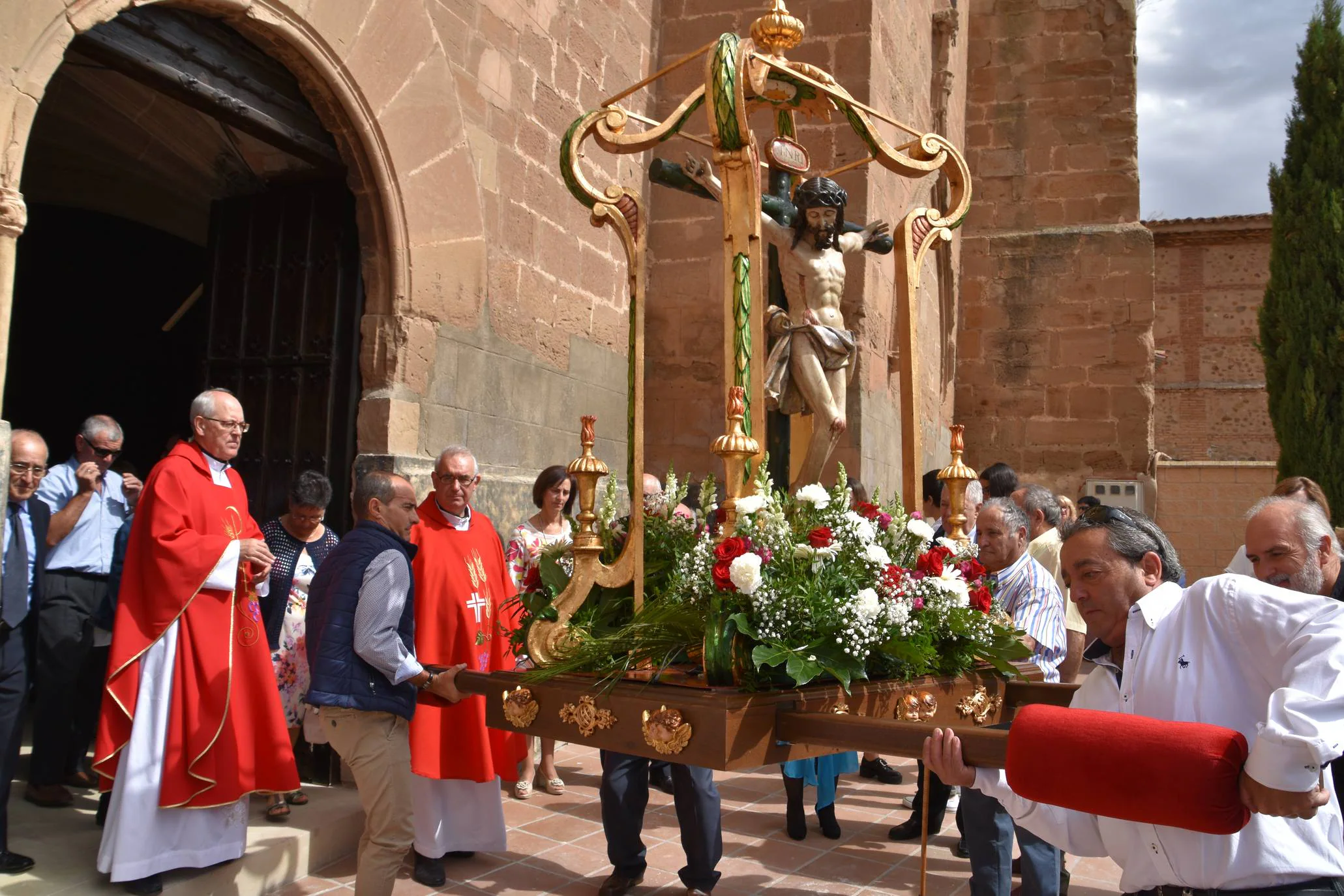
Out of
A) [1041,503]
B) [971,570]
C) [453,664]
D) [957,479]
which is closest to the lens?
[971,570]

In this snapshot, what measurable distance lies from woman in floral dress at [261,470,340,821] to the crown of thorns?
266cm

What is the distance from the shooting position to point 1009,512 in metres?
4.14

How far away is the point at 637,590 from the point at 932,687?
74 centimetres

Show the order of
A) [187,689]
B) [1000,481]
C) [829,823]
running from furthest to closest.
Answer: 1. [1000,481]
2. [829,823]
3. [187,689]

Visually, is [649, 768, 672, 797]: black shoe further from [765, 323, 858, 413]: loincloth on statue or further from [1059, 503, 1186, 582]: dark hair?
[1059, 503, 1186, 582]: dark hair

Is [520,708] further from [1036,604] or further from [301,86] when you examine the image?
[301,86]

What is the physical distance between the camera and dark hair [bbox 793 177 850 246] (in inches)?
131

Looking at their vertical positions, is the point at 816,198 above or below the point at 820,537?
above

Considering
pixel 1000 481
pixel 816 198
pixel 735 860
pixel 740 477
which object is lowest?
pixel 735 860

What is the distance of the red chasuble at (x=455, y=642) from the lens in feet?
14.7

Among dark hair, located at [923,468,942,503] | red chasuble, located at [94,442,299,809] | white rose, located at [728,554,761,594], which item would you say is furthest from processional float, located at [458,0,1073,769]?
dark hair, located at [923,468,942,503]

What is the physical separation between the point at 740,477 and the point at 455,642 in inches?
91.5

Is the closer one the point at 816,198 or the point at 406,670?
the point at 816,198

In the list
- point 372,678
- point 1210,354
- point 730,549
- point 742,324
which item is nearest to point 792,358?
point 742,324
